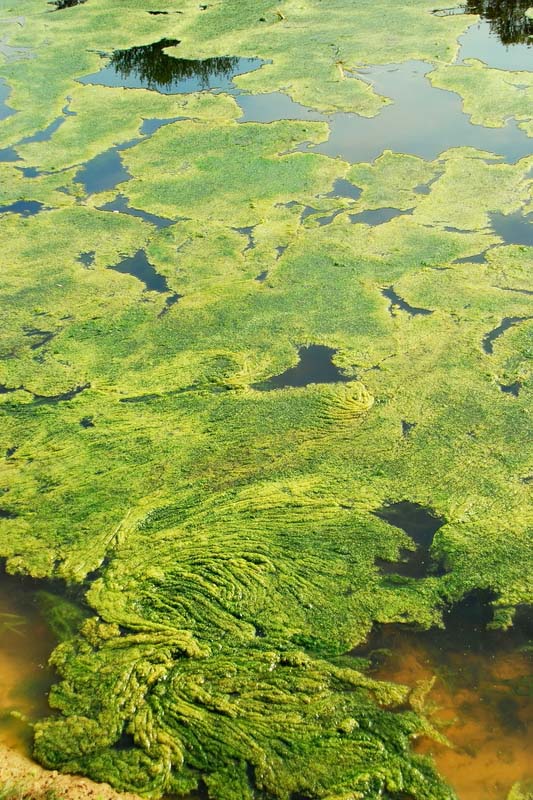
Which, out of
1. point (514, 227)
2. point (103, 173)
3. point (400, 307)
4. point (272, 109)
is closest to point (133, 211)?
point (103, 173)

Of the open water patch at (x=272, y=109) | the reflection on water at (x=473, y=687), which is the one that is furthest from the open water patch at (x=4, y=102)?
the reflection on water at (x=473, y=687)

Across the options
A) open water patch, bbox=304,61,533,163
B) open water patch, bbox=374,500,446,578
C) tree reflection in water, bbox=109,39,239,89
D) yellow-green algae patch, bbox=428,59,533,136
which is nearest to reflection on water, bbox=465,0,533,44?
yellow-green algae patch, bbox=428,59,533,136

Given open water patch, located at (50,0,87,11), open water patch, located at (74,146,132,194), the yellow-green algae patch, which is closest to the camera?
open water patch, located at (74,146,132,194)

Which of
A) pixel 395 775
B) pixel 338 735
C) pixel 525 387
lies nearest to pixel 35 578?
pixel 338 735

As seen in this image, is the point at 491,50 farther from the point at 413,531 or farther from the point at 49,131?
the point at 413,531

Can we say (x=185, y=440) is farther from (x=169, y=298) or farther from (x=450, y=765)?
(x=450, y=765)

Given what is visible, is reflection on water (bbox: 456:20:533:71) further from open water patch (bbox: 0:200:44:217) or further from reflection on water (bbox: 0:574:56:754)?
reflection on water (bbox: 0:574:56:754)
